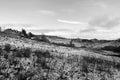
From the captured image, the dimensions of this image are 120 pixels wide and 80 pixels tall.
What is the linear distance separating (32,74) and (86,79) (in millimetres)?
2887

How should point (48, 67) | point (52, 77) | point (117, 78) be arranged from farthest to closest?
point (117, 78) < point (48, 67) < point (52, 77)

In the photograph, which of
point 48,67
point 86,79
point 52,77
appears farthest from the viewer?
point 48,67

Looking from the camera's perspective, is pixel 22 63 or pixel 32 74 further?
pixel 22 63

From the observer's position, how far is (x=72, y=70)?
25.6 feet

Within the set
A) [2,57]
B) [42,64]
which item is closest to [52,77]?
[42,64]

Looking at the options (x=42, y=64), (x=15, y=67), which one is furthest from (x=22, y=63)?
(x=42, y=64)

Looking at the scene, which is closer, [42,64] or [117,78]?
[42,64]

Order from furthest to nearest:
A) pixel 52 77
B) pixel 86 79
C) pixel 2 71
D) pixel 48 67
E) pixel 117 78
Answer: pixel 117 78
pixel 48 67
pixel 86 79
pixel 52 77
pixel 2 71

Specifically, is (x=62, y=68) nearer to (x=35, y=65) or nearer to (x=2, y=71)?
(x=35, y=65)

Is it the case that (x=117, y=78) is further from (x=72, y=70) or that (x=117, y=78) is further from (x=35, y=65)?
(x=35, y=65)

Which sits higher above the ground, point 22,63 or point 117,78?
point 22,63

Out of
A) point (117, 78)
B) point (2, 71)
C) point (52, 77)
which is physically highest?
point (2, 71)

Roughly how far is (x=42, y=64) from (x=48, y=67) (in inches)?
17.2

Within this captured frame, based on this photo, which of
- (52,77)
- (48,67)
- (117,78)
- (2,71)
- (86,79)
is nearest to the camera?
(2,71)
